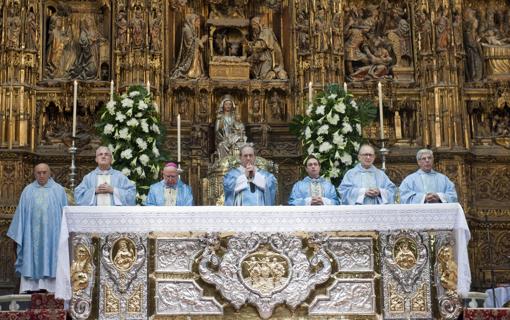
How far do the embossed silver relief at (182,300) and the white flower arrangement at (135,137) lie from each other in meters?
4.08

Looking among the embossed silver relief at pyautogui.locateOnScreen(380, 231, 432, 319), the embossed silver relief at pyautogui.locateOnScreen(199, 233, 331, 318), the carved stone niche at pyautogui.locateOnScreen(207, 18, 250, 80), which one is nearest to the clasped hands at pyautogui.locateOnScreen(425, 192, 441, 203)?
the embossed silver relief at pyautogui.locateOnScreen(380, 231, 432, 319)

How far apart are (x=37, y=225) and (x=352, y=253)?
→ 5.42 metres

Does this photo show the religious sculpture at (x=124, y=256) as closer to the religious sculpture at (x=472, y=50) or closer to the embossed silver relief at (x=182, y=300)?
the embossed silver relief at (x=182, y=300)

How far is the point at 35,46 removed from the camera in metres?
15.6

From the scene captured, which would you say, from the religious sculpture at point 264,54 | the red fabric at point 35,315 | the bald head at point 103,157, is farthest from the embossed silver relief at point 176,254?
the religious sculpture at point 264,54

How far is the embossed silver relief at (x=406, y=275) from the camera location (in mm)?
9766

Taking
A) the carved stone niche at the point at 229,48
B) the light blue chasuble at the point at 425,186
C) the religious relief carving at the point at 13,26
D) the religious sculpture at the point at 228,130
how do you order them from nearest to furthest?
the light blue chasuble at the point at 425,186
the religious sculpture at the point at 228,130
the religious relief carving at the point at 13,26
the carved stone niche at the point at 229,48

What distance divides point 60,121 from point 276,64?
4.25 m

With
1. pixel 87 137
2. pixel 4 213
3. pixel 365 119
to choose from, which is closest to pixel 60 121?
pixel 87 137

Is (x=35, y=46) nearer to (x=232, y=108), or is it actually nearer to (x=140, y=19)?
(x=140, y=19)

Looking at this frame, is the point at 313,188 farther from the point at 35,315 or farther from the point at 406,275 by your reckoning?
the point at 35,315

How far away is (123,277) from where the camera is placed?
9656 mm

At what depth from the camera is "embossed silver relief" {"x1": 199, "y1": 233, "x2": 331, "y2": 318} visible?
9664 mm

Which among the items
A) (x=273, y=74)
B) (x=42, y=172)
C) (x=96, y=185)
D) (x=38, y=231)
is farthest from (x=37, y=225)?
(x=273, y=74)
